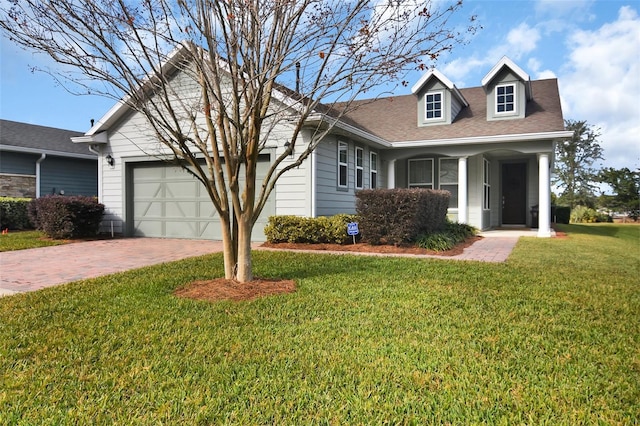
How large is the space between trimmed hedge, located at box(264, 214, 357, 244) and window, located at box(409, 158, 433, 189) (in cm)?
599

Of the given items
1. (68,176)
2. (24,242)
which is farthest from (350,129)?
(68,176)

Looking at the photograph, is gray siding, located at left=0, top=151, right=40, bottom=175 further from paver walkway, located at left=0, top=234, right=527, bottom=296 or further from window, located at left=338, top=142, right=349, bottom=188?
window, located at left=338, top=142, right=349, bottom=188

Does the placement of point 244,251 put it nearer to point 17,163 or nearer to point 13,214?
point 13,214

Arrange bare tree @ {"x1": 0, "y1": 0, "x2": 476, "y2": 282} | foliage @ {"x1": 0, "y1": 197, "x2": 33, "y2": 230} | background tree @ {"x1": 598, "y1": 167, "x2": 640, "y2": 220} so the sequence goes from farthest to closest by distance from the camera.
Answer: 1. background tree @ {"x1": 598, "y1": 167, "x2": 640, "y2": 220}
2. foliage @ {"x1": 0, "y1": 197, "x2": 33, "y2": 230}
3. bare tree @ {"x1": 0, "y1": 0, "x2": 476, "y2": 282}

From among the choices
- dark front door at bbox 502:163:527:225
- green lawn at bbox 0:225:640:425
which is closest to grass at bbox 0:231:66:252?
green lawn at bbox 0:225:640:425

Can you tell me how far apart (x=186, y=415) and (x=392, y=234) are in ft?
23.9

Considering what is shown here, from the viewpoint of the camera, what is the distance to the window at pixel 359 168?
12.6 meters

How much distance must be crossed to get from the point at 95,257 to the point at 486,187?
42.4 ft

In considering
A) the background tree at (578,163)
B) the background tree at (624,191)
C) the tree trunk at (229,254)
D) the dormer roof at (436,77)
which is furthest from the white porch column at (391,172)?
the background tree at (578,163)

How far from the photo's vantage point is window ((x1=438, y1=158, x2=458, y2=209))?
47.4 ft

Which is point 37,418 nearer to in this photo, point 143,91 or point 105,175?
point 143,91

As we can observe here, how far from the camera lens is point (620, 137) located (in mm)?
31172

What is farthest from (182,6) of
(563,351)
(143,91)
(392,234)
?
(392,234)

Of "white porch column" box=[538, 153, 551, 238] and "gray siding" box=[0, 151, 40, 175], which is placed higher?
"gray siding" box=[0, 151, 40, 175]
